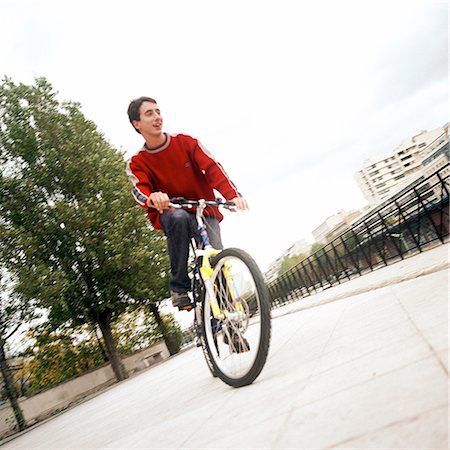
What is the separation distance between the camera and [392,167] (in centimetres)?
14975

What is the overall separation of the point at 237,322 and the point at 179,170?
1.51 meters

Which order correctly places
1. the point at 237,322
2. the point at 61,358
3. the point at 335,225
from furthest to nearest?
the point at 335,225 < the point at 61,358 < the point at 237,322

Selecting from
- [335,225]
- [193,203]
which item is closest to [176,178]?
[193,203]

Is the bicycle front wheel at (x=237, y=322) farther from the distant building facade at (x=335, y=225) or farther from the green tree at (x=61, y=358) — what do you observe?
the distant building facade at (x=335, y=225)

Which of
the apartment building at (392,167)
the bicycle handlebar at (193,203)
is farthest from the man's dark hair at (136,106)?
the apartment building at (392,167)

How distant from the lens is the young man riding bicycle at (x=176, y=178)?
10.3 ft

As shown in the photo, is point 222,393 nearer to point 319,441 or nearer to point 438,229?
point 319,441

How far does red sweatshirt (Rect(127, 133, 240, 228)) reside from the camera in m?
3.37

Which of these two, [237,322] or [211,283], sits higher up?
[211,283]

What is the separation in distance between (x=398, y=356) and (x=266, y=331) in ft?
2.56

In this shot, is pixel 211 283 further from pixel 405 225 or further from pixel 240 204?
pixel 405 225

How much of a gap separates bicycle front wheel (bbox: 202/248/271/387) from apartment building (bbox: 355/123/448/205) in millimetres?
140251

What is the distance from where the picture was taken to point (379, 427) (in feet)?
3.41

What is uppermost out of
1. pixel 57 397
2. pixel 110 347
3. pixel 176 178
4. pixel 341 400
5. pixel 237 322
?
pixel 176 178
